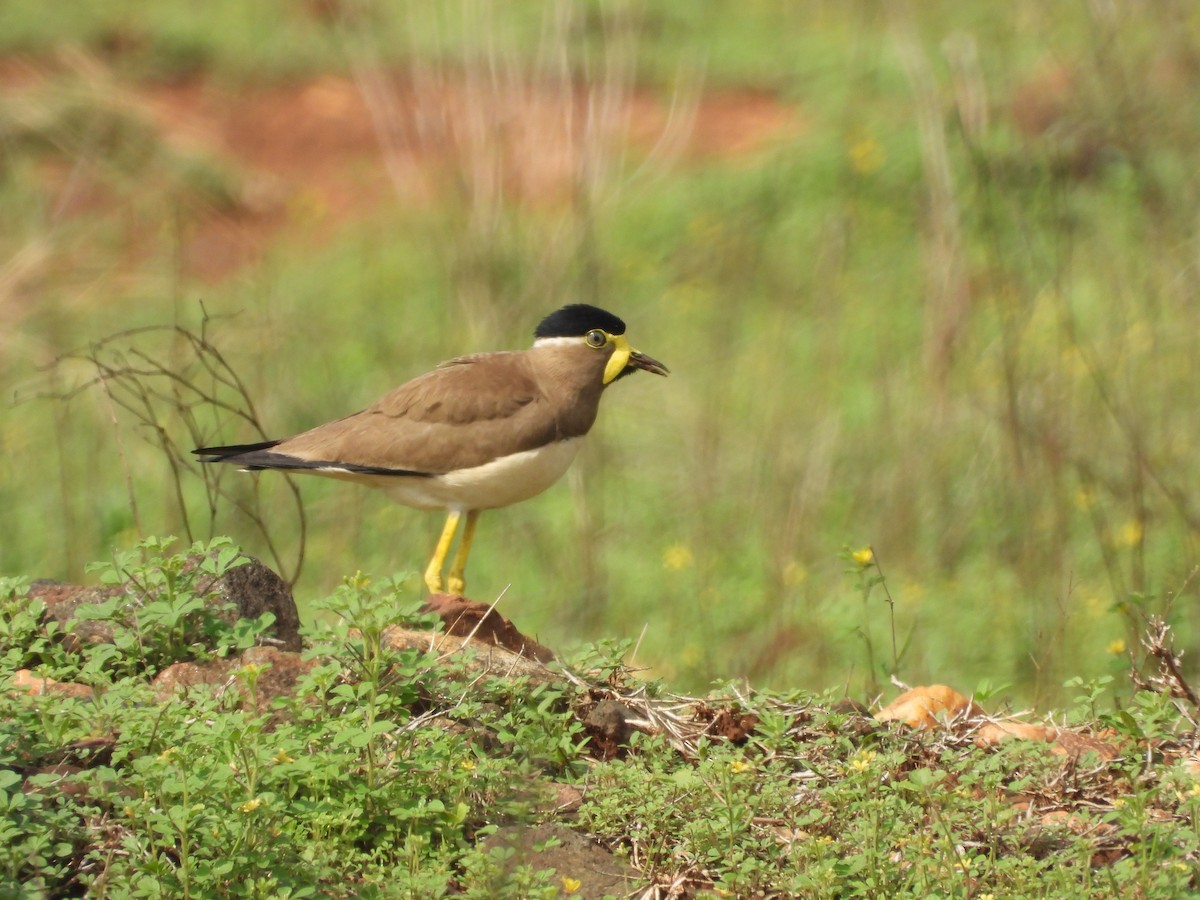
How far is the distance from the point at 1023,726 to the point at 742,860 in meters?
1.11

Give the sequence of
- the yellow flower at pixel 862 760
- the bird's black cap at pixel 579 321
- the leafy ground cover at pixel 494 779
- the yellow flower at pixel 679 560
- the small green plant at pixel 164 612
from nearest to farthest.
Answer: the leafy ground cover at pixel 494 779
the yellow flower at pixel 862 760
the small green plant at pixel 164 612
the bird's black cap at pixel 579 321
the yellow flower at pixel 679 560

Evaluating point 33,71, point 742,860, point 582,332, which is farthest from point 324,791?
point 33,71

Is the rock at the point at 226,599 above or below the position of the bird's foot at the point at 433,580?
above

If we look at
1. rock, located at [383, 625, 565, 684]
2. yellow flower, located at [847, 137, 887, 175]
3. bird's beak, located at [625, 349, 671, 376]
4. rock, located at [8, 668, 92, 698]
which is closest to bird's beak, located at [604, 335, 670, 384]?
bird's beak, located at [625, 349, 671, 376]

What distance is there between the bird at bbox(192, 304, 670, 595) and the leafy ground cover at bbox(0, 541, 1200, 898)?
62.0 inches

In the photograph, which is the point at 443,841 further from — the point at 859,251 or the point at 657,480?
the point at 859,251

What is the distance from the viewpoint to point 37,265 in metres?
9.38

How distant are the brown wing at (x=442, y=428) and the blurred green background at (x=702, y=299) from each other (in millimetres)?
728

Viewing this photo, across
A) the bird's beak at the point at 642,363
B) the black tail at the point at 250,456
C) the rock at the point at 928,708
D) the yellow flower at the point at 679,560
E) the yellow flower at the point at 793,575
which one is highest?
the bird's beak at the point at 642,363

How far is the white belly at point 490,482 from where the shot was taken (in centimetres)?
589

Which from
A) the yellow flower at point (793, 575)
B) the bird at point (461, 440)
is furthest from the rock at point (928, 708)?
the yellow flower at point (793, 575)

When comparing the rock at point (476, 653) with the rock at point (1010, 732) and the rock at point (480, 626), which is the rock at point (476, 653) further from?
the rock at point (1010, 732)

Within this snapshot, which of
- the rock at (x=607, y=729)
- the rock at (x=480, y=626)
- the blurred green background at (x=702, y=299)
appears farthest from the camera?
the blurred green background at (x=702, y=299)

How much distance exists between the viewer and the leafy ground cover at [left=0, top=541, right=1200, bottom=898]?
11.1 feet
